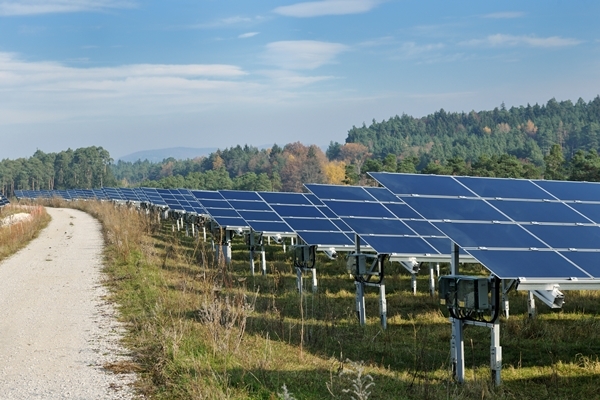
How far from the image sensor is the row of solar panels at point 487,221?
9680 millimetres

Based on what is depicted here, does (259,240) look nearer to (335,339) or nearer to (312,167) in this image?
(335,339)

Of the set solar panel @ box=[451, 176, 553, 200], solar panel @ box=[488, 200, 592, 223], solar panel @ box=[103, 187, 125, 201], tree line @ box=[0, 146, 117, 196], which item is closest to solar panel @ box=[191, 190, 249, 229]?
solar panel @ box=[451, 176, 553, 200]

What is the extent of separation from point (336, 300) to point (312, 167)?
12609cm

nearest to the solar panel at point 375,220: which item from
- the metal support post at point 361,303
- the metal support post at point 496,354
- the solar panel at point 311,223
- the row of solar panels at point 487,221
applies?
the row of solar panels at point 487,221

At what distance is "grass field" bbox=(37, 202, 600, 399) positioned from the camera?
859cm

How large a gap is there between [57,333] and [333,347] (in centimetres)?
441

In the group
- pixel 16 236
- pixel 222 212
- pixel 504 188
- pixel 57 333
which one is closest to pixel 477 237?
pixel 504 188

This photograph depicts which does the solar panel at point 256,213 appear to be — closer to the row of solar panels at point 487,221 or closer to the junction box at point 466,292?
the row of solar panels at point 487,221

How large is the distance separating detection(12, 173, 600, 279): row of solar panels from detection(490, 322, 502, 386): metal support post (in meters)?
0.76

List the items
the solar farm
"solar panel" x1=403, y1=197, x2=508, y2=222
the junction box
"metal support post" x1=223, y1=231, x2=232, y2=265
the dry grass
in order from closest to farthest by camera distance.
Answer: the junction box < the solar farm < "solar panel" x1=403, y1=197, x2=508, y2=222 < "metal support post" x1=223, y1=231, x2=232, y2=265 < the dry grass

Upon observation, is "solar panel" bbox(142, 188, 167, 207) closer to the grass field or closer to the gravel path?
the gravel path

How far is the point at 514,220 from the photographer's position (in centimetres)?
1057

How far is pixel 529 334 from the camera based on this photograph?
12344 millimetres

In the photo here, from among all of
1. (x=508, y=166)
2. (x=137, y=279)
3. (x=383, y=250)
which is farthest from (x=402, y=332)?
(x=508, y=166)
